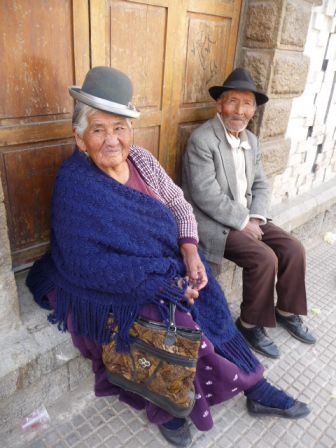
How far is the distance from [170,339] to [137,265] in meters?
0.35

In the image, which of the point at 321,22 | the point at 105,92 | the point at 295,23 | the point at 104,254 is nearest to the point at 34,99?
the point at 105,92

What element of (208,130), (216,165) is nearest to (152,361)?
(216,165)

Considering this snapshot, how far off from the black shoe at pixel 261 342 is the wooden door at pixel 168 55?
1.25 meters

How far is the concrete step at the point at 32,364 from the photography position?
5.83ft

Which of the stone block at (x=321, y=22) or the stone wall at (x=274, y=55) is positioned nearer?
the stone wall at (x=274, y=55)

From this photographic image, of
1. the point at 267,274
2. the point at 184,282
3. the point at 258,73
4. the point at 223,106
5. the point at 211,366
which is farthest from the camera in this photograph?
the point at 258,73

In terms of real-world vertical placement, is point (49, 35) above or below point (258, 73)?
above

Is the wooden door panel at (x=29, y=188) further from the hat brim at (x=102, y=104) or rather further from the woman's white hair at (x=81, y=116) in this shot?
the hat brim at (x=102, y=104)

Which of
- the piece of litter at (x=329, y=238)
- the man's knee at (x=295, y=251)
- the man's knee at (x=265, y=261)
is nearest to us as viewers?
the man's knee at (x=265, y=261)

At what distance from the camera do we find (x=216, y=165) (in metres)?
2.53

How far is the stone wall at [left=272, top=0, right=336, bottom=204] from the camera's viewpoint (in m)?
3.12

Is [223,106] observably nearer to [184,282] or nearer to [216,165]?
[216,165]

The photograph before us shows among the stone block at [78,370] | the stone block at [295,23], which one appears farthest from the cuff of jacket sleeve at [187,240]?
the stone block at [295,23]

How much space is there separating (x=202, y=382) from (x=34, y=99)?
166 cm
